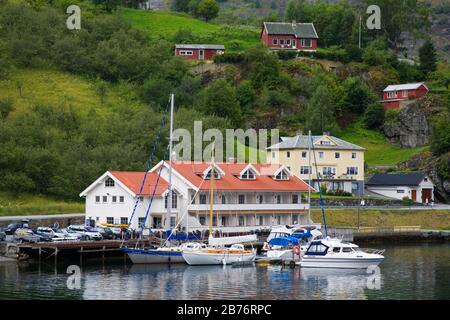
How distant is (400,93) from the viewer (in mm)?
141750

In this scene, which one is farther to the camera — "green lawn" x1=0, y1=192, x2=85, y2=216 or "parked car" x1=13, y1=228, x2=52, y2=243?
"green lawn" x1=0, y1=192, x2=85, y2=216

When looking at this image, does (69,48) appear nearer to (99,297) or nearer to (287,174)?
(287,174)

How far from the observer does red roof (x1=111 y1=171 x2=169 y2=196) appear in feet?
262

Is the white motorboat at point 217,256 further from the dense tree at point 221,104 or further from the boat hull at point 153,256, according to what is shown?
the dense tree at point 221,104

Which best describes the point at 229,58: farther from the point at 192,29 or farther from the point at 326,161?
the point at 326,161

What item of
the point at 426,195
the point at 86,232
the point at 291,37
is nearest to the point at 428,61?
the point at 291,37

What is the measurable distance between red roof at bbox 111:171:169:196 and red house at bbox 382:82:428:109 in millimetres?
67392

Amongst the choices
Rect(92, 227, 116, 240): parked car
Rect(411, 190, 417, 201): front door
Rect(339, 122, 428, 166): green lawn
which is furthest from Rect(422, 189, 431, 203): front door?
Rect(92, 227, 116, 240): parked car

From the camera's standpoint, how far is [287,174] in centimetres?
9138

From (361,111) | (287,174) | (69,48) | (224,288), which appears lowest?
(224,288)

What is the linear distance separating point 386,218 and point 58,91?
192 ft

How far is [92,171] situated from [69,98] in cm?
3888

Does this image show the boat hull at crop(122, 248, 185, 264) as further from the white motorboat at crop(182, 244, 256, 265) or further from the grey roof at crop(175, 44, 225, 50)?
A: the grey roof at crop(175, 44, 225, 50)
